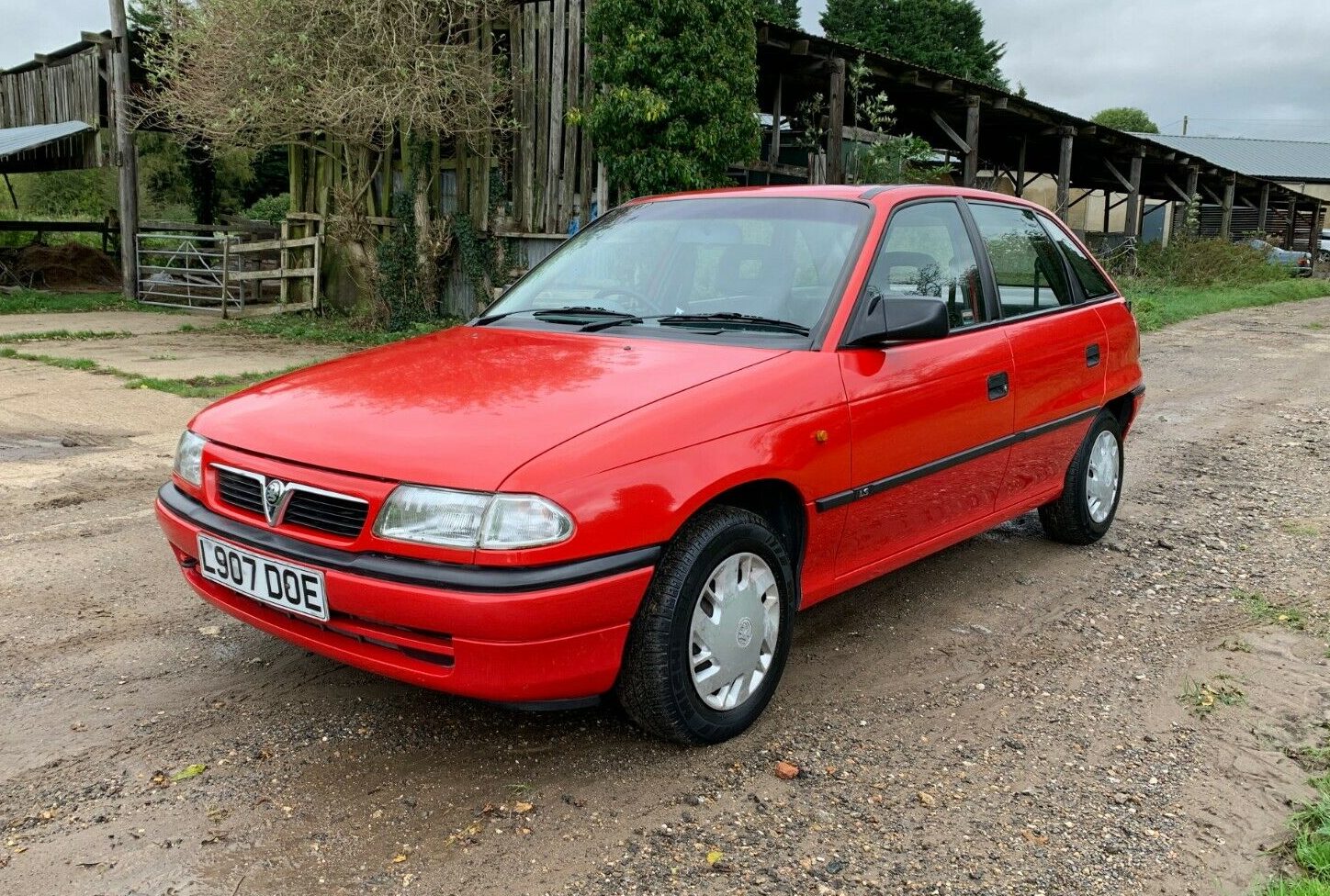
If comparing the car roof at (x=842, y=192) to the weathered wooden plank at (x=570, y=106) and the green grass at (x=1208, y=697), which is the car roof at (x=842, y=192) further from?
the weathered wooden plank at (x=570, y=106)

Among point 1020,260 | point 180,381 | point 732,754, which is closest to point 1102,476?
point 1020,260

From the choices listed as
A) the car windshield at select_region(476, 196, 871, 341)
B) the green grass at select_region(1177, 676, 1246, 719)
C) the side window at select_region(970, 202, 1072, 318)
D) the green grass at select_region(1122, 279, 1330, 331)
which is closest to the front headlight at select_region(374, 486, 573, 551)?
the car windshield at select_region(476, 196, 871, 341)

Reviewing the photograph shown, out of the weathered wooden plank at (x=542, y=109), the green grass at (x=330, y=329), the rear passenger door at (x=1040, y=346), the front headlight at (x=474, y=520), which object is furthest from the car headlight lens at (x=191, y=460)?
the weathered wooden plank at (x=542, y=109)

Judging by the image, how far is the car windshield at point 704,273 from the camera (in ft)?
11.9

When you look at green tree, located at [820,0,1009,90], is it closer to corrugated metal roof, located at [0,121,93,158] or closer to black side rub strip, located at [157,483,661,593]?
corrugated metal roof, located at [0,121,93,158]

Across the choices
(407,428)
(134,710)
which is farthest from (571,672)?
(134,710)

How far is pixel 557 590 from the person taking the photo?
259cm

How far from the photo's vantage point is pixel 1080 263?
5.12 m

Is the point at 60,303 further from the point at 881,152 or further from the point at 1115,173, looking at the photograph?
the point at 1115,173

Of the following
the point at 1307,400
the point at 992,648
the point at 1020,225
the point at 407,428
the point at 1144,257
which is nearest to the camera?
the point at 407,428

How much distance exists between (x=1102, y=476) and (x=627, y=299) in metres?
2.62

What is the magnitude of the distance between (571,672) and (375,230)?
42.0ft

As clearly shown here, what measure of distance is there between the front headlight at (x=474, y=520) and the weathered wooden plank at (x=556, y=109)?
1157 cm

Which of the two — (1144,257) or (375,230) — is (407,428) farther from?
(1144,257)
